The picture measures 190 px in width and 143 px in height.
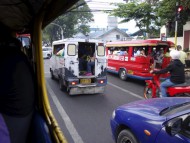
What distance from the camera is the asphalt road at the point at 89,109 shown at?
5.47 m

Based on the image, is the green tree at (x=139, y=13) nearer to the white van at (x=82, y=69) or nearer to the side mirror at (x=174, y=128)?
the white van at (x=82, y=69)

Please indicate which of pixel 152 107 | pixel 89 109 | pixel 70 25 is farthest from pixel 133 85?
pixel 70 25

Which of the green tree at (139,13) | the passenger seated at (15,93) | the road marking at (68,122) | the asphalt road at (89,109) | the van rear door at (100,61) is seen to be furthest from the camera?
the green tree at (139,13)

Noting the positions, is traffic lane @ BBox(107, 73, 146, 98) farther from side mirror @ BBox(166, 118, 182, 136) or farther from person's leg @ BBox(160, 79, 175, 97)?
side mirror @ BBox(166, 118, 182, 136)

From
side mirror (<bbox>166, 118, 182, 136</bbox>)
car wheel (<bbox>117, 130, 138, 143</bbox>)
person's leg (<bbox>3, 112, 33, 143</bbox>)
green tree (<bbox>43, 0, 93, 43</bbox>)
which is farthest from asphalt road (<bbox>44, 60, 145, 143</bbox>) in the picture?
green tree (<bbox>43, 0, 93, 43</bbox>)

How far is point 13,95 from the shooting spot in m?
2.01

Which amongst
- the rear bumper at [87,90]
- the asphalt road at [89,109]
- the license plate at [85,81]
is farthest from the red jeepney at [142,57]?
the license plate at [85,81]

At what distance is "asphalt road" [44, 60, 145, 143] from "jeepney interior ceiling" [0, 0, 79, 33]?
9.56 feet

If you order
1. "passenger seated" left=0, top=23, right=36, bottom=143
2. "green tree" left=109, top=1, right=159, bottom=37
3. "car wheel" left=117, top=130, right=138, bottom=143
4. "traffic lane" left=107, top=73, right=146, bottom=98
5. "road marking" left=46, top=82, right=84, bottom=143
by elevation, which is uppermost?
"green tree" left=109, top=1, right=159, bottom=37

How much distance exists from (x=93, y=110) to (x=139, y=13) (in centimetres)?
1409

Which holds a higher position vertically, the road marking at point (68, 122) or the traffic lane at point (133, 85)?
the traffic lane at point (133, 85)

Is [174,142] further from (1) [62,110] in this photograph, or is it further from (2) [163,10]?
(2) [163,10]

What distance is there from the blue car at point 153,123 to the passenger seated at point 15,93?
5.10ft

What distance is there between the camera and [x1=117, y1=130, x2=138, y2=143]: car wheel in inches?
147
